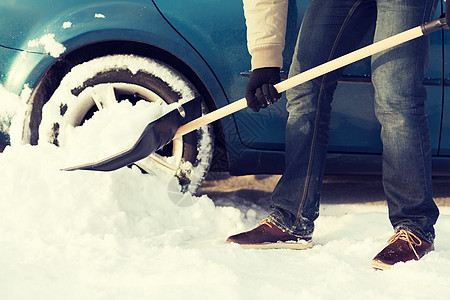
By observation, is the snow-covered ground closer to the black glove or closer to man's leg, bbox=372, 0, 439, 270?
man's leg, bbox=372, 0, 439, 270

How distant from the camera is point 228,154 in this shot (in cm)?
265

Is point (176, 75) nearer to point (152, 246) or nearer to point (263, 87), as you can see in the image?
point (263, 87)

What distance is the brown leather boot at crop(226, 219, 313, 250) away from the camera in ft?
7.40

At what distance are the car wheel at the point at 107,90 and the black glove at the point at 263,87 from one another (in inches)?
18.2

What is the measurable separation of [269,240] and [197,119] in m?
0.63

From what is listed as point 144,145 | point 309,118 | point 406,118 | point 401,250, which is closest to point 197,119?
point 144,145

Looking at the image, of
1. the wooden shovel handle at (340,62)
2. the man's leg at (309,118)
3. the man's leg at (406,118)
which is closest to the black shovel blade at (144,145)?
the wooden shovel handle at (340,62)

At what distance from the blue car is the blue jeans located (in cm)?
25

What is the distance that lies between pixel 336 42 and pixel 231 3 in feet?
1.91

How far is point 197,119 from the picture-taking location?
237 cm

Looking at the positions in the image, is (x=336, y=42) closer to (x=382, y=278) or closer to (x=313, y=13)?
(x=313, y=13)

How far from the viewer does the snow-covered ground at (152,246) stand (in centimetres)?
180

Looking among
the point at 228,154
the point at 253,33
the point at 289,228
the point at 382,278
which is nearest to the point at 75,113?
the point at 228,154

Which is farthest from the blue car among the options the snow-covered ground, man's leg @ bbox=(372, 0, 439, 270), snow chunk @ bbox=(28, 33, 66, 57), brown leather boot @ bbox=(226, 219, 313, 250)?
brown leather boot @ bbox=(226, 219, 313, 250)
